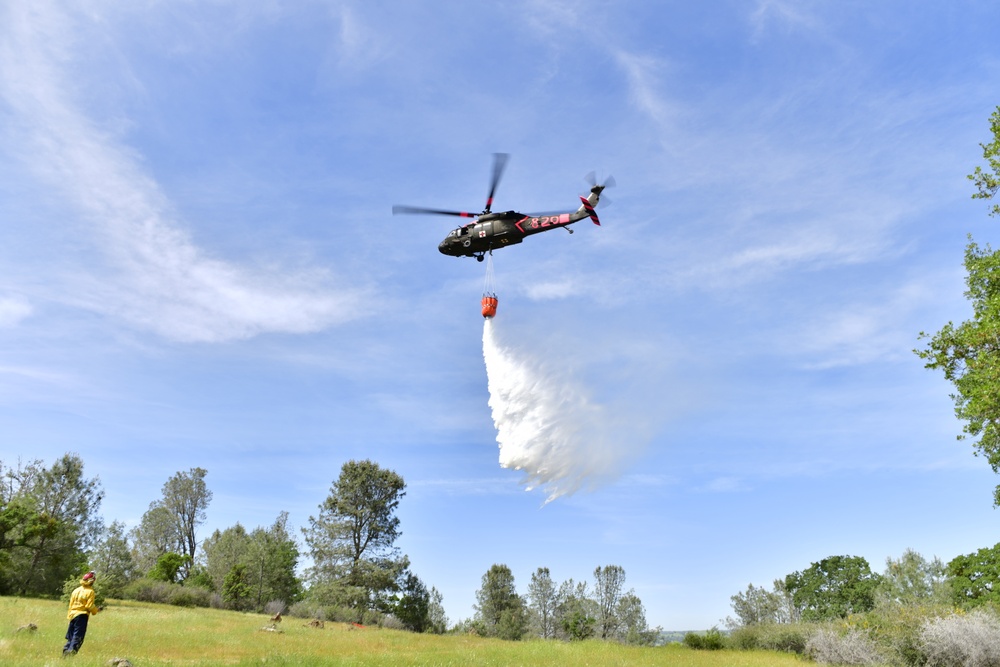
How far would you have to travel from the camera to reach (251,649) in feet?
80.3

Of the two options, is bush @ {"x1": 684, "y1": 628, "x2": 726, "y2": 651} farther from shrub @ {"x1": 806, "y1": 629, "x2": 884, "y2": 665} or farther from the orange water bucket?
the orange water bucket

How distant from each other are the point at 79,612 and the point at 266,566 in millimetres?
53817

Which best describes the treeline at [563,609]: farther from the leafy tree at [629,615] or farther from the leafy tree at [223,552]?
the leafy tree at [223,552]

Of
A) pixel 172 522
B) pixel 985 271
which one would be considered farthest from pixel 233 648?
pixel 172 522

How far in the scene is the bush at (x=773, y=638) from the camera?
35.6 metres

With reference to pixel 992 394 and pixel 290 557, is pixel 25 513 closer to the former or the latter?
pixel 290 557

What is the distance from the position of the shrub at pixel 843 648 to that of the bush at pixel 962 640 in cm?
235

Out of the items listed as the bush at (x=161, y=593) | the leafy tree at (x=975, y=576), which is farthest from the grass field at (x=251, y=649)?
the leafy tree at (x=975, y=576)

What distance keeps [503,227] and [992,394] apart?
21.3m

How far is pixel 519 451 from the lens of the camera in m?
33.0

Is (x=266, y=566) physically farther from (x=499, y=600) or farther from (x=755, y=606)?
(x=755, y=606)

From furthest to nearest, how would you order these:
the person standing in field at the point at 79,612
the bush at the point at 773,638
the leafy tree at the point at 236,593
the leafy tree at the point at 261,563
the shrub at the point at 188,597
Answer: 1. the leafy tree at the point at 261,563
2. the leafy tree at the point at 236,593
3. the shrub at the point at 188,597
4. the bush at the point at 773,638
5. the person standing in field at the point at 79,612

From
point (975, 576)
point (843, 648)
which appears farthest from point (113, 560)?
point (975, 576)

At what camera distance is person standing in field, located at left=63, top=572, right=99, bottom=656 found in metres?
18.8
